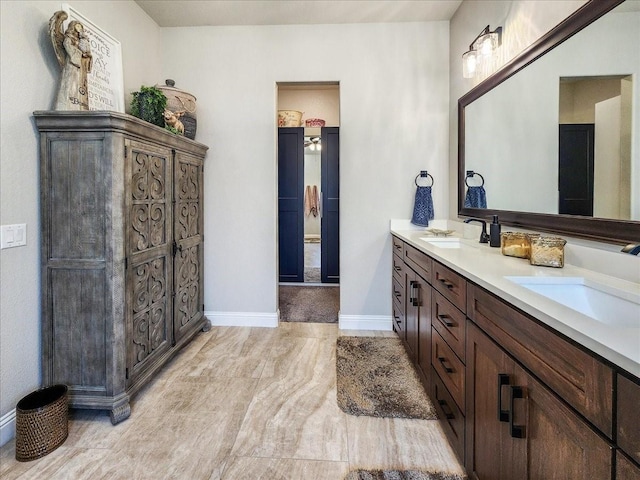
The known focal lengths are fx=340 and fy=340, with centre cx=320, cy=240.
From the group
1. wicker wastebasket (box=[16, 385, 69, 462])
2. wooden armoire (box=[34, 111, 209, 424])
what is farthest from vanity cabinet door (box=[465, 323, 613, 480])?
wicker wastebasket (box=[16, 385, 69, 462])

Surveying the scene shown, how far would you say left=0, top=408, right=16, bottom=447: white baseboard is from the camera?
66.4 inches

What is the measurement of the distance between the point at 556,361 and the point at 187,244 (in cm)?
260

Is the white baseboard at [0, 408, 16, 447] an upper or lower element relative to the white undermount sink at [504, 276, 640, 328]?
lower

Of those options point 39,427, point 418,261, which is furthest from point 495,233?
point 39,427

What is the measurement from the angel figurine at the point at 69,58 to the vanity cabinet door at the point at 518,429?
7.78 feet

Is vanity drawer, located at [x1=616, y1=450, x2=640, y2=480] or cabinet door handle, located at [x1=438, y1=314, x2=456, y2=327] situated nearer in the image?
vanity drawer, located at [x1=616, y1=450, x2=640, y2=480]

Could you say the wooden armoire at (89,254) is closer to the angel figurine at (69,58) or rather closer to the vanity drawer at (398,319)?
the angel figurine at (69,58)

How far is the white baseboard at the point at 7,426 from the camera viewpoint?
1686 millimetres

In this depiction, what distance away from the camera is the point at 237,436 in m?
1.76

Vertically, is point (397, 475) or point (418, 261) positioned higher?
point (418, 261)

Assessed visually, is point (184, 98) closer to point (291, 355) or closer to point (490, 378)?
point (291, 355)

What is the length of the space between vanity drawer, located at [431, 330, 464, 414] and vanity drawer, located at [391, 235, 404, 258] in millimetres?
986

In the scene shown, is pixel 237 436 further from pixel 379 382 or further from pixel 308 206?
pixel 308 206

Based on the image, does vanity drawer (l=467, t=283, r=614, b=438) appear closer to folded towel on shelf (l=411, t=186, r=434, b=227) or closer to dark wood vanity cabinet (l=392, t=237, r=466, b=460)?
dark wood vanity cabinet (l=392, t=237, r=466, b=460)
